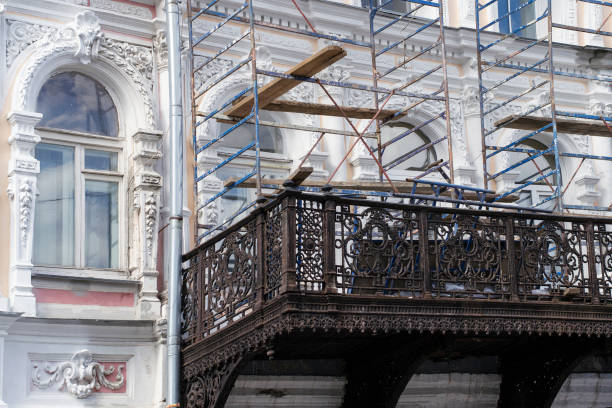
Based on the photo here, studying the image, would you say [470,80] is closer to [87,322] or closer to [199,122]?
[199,122]

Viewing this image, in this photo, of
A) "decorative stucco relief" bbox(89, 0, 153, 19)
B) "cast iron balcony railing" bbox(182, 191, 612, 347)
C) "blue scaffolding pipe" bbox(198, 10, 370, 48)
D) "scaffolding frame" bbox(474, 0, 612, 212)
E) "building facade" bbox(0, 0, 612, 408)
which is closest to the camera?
"cast iron balcony railing" bbox(182, 191, 612, 347)

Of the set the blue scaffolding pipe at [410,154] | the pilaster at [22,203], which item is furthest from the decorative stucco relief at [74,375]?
the blue scaffolding pipe at [410,154]

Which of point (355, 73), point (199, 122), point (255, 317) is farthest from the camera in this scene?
point (355, 73)

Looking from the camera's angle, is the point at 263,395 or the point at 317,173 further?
the point at 317,173

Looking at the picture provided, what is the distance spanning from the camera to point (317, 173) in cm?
1373

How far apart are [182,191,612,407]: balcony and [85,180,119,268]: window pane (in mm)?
899

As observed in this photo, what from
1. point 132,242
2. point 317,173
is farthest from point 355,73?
point 132,242

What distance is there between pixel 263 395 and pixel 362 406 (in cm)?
98

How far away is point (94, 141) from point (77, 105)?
1.35ft

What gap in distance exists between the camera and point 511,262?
456 inches

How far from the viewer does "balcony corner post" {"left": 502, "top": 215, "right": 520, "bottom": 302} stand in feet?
37.6

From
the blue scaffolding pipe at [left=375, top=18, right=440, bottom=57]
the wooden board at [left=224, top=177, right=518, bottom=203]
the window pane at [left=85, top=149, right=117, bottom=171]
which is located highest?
the blue scaffolding pipe at [left=375, top=18, right=440, bottom=57]

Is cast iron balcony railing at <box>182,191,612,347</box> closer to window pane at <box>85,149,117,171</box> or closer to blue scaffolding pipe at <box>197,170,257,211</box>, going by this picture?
blue scaffolding pipe at <box>197,170,257,211</box>

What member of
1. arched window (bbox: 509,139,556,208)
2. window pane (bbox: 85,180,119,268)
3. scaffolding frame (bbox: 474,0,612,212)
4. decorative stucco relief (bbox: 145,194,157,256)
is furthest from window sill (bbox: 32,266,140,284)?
arched window (bbox: 509,139,556,208)
